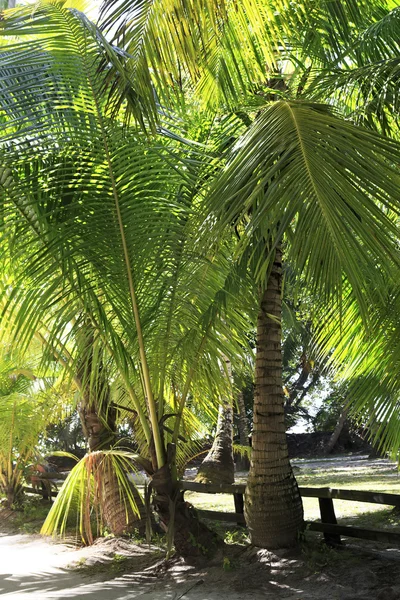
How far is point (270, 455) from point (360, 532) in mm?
1058

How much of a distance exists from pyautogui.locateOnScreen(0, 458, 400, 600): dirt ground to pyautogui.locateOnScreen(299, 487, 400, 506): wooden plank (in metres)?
0.46

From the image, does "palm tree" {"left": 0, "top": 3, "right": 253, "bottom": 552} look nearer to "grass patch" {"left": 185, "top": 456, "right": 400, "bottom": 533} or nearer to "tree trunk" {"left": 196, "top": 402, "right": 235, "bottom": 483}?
"grass patch" {"left": 185, "top": 456, "right": 400, "bottom": 533}

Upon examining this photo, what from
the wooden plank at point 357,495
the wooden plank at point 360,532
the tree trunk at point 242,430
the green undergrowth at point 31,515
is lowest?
the wooden plank at point 360,532

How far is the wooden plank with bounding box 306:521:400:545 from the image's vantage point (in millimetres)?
6020

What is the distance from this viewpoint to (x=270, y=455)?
657cm

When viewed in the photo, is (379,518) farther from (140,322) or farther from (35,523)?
(35,523)

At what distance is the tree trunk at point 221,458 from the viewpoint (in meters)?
12.7

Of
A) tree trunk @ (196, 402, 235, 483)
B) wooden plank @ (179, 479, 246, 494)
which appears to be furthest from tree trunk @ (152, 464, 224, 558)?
tree trunk @ (196, 402, 235, 483)

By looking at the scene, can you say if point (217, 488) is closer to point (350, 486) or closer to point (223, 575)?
point (223, 575)

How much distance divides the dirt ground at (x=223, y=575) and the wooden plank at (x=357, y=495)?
0.46 meters

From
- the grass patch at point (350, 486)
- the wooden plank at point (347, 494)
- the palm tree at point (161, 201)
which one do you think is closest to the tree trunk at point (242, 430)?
the grass patch at point (350, 486)

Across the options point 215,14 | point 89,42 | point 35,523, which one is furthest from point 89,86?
point 35,523

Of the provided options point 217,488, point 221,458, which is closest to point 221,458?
point 221,458

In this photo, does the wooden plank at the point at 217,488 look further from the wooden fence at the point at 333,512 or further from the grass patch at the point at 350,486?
the grass patch at the point at 350,486
